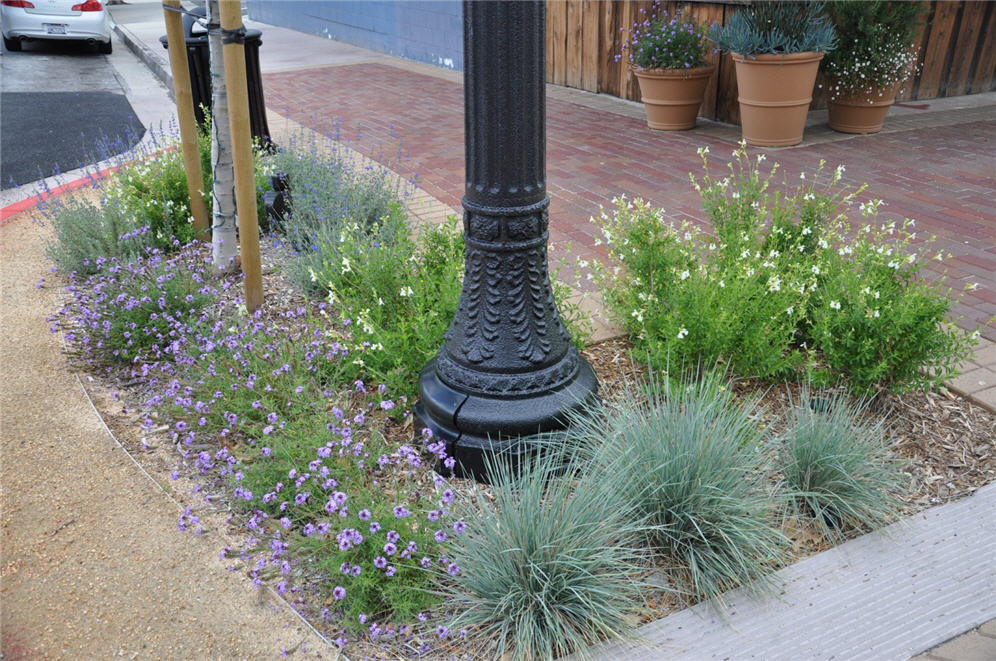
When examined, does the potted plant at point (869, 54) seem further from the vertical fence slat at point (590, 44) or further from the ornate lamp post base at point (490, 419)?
the ornate lamp post base at point (490, 419)

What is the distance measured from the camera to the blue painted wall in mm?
12891

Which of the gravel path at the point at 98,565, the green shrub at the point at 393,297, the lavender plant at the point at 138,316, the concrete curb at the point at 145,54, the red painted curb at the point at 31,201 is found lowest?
the concrete curb at the point at 145,54

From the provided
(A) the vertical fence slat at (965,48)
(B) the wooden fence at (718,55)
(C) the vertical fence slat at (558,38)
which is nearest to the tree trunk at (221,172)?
(B) the wooden fence at (718,55)

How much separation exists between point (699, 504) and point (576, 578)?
503 millimetres

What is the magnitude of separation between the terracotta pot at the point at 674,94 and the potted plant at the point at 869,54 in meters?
1.23

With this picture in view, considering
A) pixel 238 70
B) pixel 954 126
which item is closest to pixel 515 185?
pixel 238 70

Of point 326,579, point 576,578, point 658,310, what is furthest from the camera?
point 658,310

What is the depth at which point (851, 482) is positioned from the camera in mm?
2770

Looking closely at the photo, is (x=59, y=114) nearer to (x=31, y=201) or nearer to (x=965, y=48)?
(x=31, y=201)

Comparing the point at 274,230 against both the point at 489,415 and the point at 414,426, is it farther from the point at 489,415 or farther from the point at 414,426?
the point at 489,415

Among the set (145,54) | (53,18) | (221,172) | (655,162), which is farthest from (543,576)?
(53,18)

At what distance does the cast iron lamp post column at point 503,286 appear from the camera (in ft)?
8.83

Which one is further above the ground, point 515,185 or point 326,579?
point 515,185

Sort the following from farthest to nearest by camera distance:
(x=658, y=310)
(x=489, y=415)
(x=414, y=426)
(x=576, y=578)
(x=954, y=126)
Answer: (x=954, y=126), (x=658, y=310), (x=414, y=426), (x=489, y=415), (x=576, y=578)
